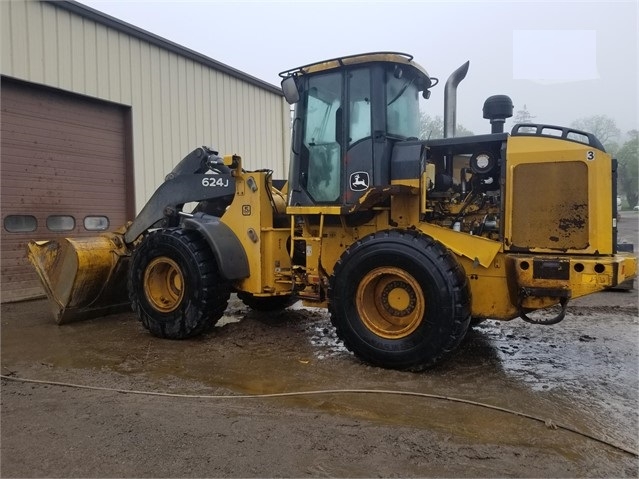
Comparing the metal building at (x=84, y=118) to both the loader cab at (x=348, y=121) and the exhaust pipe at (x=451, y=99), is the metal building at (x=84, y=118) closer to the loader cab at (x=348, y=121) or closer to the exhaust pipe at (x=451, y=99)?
the loader cab at (x=348, y=121)

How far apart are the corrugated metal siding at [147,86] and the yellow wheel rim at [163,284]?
15.8ft

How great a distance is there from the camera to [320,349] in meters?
5.44

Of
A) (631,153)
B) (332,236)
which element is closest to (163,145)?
(332,236)

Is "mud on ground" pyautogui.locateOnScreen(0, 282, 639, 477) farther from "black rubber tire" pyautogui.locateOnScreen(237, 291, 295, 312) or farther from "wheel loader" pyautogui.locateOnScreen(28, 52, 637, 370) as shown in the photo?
"black rubber tire" pyautogui.locateOnScreen(237, 291, 295, 312)

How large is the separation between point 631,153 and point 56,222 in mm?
56718

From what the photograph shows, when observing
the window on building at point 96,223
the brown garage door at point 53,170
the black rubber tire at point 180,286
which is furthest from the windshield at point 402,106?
the window on building at point 96,223

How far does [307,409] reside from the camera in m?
3.72

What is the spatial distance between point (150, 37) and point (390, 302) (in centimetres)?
867

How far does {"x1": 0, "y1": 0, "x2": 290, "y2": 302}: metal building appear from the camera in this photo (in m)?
8.47

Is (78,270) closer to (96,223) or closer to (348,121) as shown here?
(348,121)

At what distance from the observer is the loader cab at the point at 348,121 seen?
16.6 feet

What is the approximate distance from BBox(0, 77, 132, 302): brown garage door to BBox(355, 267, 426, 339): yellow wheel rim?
685 cm

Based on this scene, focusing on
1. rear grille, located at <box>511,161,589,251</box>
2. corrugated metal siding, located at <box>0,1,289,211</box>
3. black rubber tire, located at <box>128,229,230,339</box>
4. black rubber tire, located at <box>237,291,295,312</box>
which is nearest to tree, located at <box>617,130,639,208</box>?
corrugated metal siding, located at <box>0,1,289,211</box>

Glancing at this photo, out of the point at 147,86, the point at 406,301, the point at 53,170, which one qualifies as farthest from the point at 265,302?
the point at 147,86
